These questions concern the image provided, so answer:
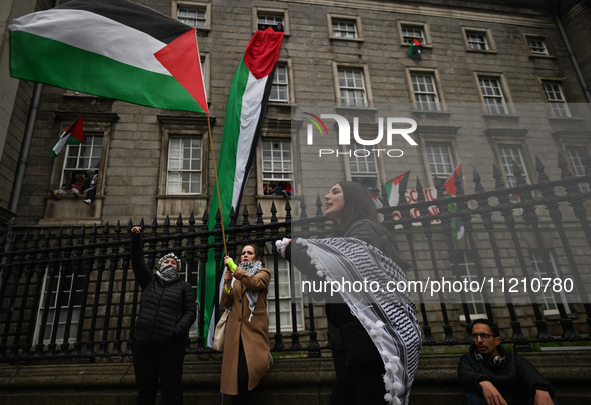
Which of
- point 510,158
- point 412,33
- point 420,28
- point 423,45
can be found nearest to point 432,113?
point 423,45

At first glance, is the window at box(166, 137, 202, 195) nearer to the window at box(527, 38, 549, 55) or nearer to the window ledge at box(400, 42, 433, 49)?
the window ledge at box(400, 42, 433, 49)

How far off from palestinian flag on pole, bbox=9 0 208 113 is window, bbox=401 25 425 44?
1421 centimetres

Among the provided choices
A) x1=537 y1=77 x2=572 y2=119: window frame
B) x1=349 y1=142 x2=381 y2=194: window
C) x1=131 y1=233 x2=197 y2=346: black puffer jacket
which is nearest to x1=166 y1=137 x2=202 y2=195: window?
x1=349 y1=142 x2=381 y2=194: window

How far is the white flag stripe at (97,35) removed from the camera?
3859mm

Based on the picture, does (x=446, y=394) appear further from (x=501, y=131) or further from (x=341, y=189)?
(x=501, y=131)

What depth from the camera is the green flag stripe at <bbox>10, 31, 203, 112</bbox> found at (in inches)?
148

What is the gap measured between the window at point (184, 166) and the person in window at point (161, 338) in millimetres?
8482

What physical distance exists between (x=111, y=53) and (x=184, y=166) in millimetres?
8088

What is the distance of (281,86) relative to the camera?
1367 cm

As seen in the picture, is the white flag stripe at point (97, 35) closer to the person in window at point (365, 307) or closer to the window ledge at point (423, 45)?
the person in window at point (365, 307)

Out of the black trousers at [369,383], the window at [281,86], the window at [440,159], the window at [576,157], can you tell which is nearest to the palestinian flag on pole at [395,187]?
the window at [440,159]

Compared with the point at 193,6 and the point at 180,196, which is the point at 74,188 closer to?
the point at 180,196

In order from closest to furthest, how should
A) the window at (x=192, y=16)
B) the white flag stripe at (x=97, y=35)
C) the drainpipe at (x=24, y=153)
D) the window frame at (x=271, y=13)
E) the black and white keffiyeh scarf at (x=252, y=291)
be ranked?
the black and white keffiyeh scarf at (x=252, y=291), the white flag stripe at (x=97, y=35), the drainpipe at (x=24, y=153), the window at (x=192, y=16), the window frame at (x=271, y=13)

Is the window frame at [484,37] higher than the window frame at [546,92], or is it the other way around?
the window frame at [484,37]
